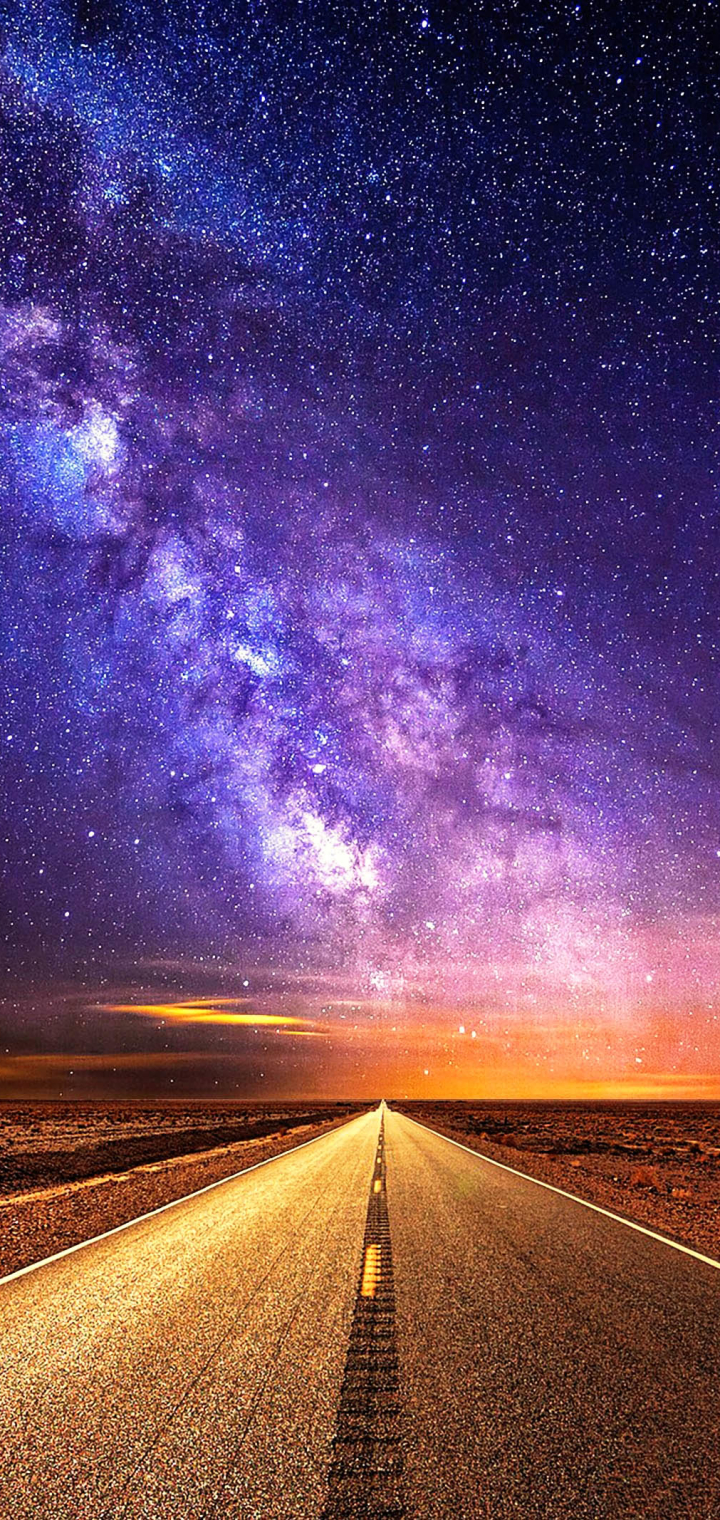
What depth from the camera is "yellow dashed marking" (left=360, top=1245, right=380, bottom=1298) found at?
250 inches

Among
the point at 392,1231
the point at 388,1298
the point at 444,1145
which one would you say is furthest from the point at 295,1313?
the point at 444,1145

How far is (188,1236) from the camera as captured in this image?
9.23 meters

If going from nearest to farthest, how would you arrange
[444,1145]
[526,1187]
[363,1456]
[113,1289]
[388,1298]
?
[363,1456], [388,1298], [113,1289], [526,1187], [444,1145]

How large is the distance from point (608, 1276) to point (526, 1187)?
7.22 m

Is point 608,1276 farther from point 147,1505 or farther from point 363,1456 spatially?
point 147,1505

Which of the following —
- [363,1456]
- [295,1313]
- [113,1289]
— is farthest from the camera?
[113,1289]

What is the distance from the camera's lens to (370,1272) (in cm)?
701

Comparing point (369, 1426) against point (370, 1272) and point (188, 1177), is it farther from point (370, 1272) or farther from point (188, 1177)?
point (188, 1177)

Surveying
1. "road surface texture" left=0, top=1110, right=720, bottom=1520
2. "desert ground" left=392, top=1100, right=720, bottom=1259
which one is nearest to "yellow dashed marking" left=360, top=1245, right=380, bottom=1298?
"road surface texture" left=0, top=1110, right=720, bottom=1520

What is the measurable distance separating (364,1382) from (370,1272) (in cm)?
304

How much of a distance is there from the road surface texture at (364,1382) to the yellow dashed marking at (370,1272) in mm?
34

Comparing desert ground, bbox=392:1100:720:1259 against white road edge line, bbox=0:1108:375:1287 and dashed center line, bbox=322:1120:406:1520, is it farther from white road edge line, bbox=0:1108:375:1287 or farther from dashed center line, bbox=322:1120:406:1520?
white road edge line, bbox=0:1108:375:1287

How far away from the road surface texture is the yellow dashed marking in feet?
0.11

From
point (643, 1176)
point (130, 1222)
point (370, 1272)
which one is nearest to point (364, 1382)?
point (370, 1272)
